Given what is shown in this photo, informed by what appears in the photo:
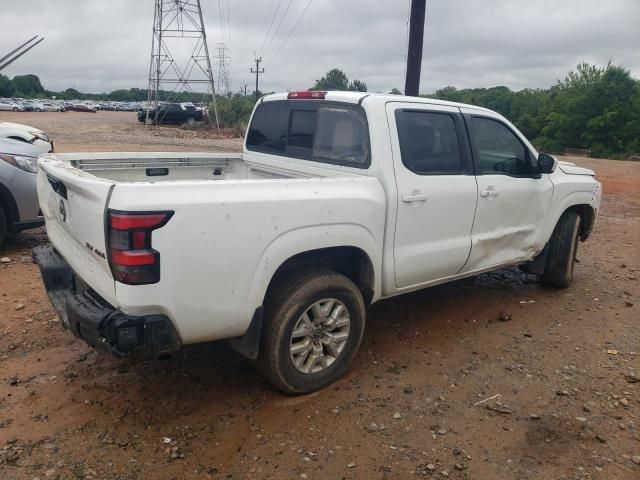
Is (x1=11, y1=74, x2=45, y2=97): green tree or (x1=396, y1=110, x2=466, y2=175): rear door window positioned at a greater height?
(x1=11, y1=74, x2=45, y2=97): green tree

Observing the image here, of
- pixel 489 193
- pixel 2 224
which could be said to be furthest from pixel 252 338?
pixel 2 224

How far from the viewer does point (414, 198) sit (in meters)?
3.68

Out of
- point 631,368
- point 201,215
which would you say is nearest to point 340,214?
point 201,215

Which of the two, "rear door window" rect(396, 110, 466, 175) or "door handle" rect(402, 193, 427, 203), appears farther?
"rear door window" rect(396, 110, 466, 175)

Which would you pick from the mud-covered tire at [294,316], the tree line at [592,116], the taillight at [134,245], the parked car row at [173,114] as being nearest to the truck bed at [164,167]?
the mud-covered tire at [294,316]

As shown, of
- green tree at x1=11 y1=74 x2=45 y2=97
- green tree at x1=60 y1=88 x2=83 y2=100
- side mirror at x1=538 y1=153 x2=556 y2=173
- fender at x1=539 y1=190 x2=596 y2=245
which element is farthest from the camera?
green tree at x1=60 y1=88 x2=83 y2=100

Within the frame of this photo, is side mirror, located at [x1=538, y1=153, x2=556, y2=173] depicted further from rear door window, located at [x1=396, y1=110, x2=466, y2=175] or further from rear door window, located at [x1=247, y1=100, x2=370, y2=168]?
rear door window, located at [x1=247, y1=100, x2=370, y2=168]

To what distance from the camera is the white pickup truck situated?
2.62m

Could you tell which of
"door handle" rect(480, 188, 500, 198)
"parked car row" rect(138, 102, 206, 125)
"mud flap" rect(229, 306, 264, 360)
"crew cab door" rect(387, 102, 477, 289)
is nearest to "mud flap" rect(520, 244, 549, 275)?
"door handle" rect(480, 188, 500, 198)

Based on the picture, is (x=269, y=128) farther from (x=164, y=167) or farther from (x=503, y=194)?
(x=503, y=194)

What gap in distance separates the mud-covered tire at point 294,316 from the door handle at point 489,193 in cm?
145

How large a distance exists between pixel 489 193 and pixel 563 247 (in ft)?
5.33

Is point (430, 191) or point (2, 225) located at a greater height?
point (430, 191)

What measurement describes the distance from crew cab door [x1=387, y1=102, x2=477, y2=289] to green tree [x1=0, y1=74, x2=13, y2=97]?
353 feet
